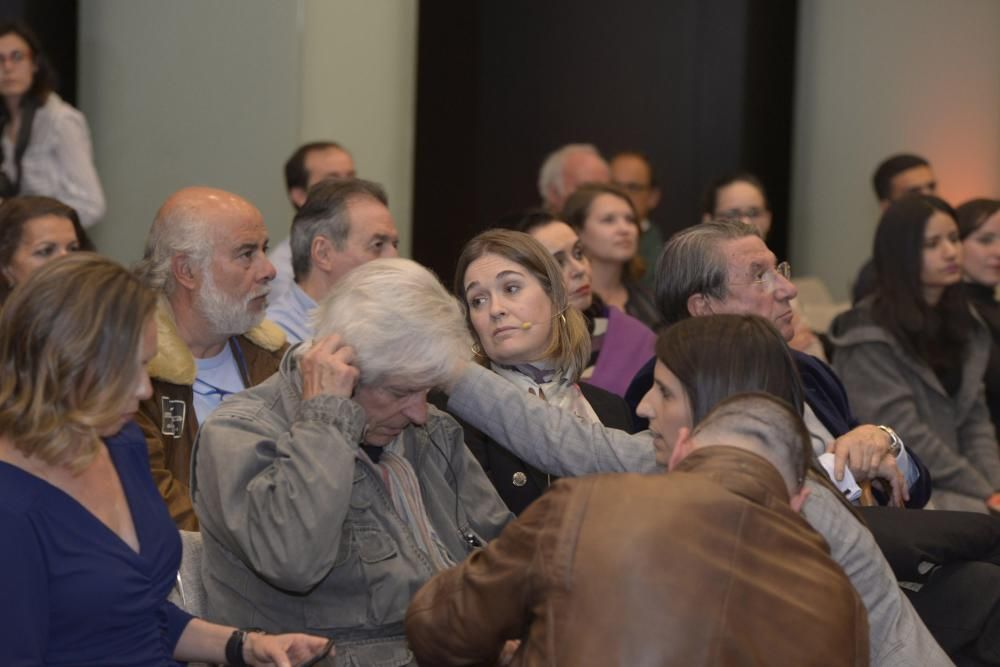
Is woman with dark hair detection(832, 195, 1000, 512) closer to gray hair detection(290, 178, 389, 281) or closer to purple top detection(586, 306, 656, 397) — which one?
purple top detection(586, 306, 656, 397)

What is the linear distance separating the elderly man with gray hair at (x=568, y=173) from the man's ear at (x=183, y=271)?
3.53 m

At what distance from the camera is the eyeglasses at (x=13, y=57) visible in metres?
5.83

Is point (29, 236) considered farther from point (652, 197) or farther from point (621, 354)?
point (652, 197)

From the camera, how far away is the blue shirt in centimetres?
475

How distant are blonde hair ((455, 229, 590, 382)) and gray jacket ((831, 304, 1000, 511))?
1666mm

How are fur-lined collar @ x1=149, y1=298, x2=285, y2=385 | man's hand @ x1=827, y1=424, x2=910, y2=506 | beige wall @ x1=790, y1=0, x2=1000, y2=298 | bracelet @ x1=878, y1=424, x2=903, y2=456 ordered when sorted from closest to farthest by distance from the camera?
man's hand @ x1=827, y1=424, x2=910, y2=506 < bracelet @ x1=878, y1=424, x2=903, y2=456 < fur-lined collar @ x1=149, y1=298, x2=285, y2=385 < beige wall @ x1=790, y1=0, x2=1000, y2=298

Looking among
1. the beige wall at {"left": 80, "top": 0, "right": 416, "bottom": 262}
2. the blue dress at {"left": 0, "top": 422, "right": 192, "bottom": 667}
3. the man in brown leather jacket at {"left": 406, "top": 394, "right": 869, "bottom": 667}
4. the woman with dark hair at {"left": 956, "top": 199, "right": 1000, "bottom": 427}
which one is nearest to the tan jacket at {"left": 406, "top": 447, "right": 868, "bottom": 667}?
the man in brown leather jacket at {"left": 406, "top": 394, "right": 869, "bottom": 667}

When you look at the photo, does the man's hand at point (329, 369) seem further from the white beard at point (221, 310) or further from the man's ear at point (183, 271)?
the man's ear at point (183, 271)

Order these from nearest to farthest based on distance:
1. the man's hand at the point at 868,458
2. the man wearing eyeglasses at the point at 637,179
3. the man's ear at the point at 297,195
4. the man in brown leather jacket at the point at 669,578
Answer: the man in brown leather jacket at the point at 669,578 → the man's hand at the point at 868,458 → the man's ear at the point at 297,195 → the man wearing eyeglasses at the point at 637,179

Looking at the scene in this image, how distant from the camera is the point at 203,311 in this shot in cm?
409

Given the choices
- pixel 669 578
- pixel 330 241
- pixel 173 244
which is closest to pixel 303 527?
pixel 669 578

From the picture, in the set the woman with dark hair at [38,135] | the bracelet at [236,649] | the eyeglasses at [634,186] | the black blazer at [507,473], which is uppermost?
the woman with dark hair at [38,135]

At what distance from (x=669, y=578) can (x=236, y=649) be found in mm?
957

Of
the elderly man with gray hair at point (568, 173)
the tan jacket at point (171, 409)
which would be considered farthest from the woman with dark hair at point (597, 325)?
the elderly man with gray hair at point (568, 173)
